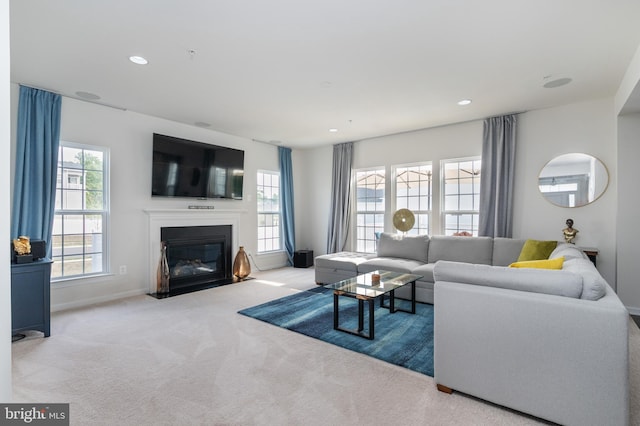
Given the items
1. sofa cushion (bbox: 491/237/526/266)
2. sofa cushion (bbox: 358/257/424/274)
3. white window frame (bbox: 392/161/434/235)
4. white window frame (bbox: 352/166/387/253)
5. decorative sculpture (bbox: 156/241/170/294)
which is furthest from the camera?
white window frame (bbox: 352/166/387/253)

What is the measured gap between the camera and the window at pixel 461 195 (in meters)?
5.09

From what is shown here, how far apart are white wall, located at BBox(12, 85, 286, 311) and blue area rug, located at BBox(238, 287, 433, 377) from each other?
197 centimetres

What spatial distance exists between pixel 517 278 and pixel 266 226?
5.12m

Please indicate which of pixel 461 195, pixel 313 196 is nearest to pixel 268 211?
pixel 313 196

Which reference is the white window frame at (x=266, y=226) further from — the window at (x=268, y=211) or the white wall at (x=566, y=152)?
the white wall at (x=566, y=152)

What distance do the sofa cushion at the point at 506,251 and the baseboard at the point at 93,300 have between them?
4891 millimetres

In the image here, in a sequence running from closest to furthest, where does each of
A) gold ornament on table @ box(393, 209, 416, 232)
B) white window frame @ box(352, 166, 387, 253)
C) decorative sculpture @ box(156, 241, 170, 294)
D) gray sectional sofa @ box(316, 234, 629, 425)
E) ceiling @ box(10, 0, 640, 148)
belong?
gray sectional sofa @ box(316, 234, 629, 425)
ceiling @ box(10, 0, 640, 148)
decorative sculpture @ box(156, 241, 170, 294)
gold ornament on table @ box(393, 209, 416, 232)
white window frame @ box(352, 166, 387, 253)

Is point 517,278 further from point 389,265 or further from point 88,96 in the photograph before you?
point 88,96

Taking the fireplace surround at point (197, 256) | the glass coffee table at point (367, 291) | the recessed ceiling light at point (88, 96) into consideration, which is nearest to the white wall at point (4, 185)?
the glass coffee table at point (367, 291)

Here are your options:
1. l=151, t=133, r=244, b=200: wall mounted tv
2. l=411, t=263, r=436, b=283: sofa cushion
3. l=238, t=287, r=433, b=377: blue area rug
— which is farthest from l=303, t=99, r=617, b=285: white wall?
l=151, t=133, r=244, b=200: wall mounted tv

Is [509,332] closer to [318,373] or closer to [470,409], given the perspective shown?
[470,409]

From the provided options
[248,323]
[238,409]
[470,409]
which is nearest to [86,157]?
[248,323]

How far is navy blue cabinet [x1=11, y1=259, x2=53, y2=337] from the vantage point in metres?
2.93

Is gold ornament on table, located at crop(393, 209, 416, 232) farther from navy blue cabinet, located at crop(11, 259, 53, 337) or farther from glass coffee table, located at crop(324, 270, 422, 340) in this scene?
navy blue cabinet, located at crop(11, 259, 53, 337)
